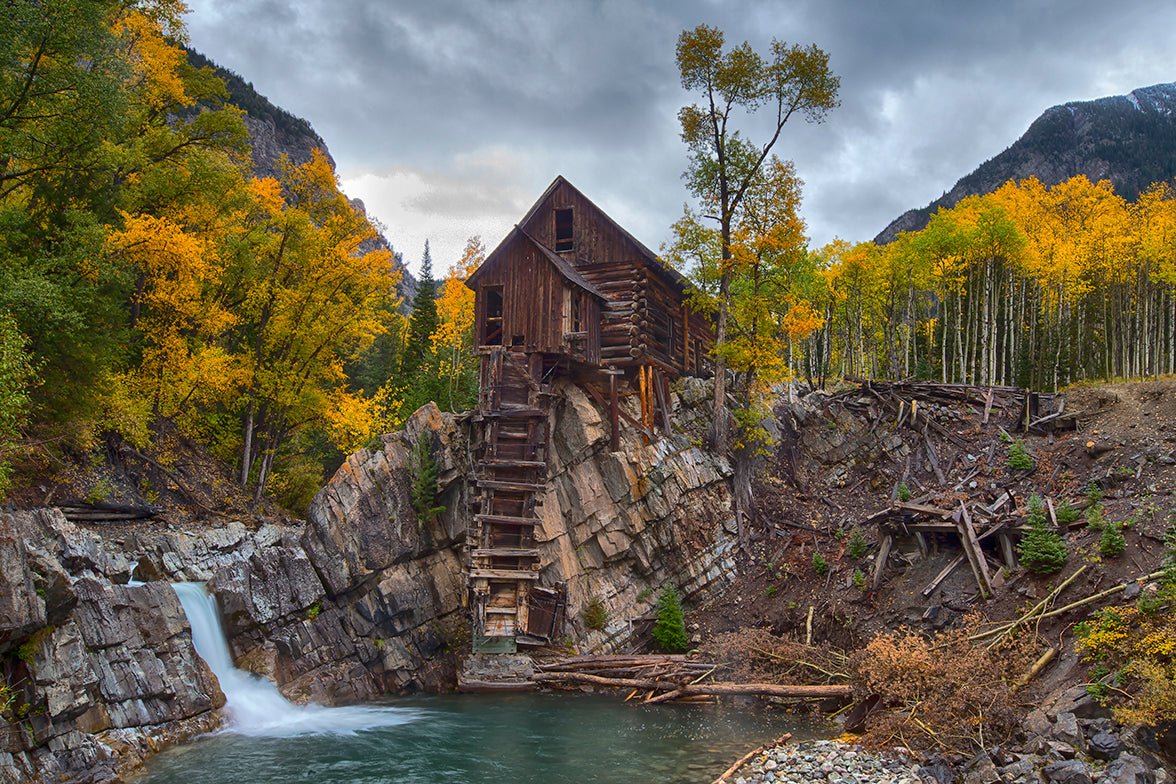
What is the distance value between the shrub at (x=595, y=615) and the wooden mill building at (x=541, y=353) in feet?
4.12

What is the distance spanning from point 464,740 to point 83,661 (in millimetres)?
8026

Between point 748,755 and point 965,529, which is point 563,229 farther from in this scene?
point 748,755

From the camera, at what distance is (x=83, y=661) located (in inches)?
513

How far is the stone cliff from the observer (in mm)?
12211

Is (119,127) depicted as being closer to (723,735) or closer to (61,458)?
(61,458)

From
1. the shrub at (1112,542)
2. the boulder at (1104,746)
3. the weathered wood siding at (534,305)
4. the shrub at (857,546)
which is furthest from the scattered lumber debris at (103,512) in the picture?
the shrub at (1112,542)

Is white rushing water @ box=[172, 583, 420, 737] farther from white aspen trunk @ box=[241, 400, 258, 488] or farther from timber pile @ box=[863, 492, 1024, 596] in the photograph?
timber pile @ box=[863, 492, 1024, 596]

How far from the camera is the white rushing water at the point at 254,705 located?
52.8 ft

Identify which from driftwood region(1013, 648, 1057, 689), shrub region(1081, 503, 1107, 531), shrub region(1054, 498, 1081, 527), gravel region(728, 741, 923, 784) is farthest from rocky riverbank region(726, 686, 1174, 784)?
shrub region(1054, 498, 1081, 527)

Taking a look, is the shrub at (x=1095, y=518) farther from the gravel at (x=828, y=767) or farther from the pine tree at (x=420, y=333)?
the pine tree at (x=420, y=333)

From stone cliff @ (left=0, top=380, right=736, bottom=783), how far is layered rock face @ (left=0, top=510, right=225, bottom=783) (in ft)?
0.11

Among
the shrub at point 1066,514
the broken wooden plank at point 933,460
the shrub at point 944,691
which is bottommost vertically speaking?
the shrub at point 944,691

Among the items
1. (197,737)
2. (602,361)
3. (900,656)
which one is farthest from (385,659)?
(900,656)

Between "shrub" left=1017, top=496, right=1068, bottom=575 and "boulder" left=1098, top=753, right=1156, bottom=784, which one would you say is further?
"shrub" left=1017, top=496, right=1068, bottom=575
